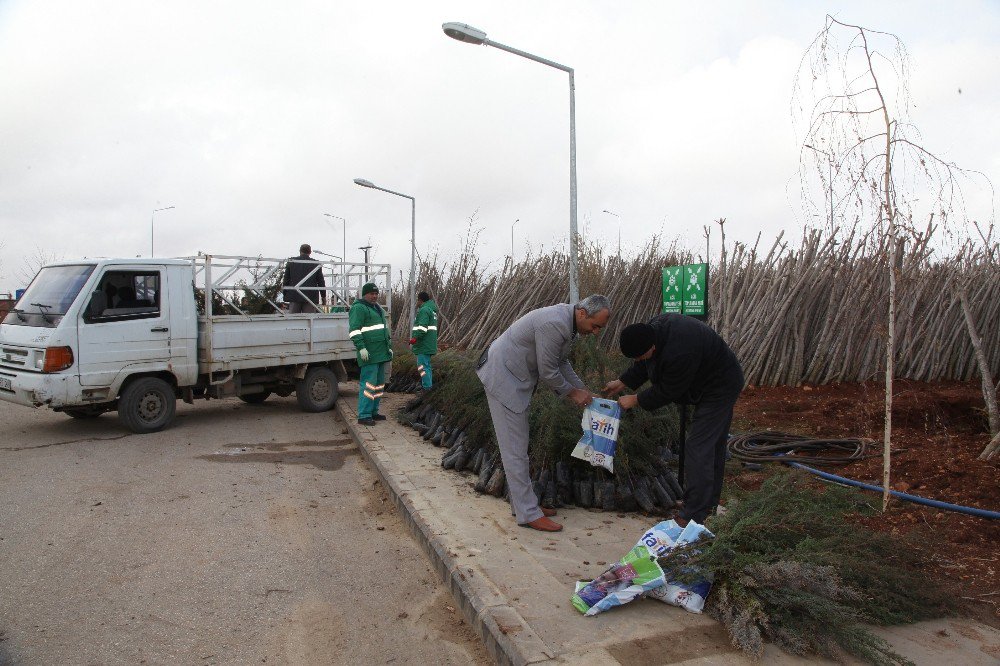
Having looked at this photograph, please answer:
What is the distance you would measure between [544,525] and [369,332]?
4.83 metres

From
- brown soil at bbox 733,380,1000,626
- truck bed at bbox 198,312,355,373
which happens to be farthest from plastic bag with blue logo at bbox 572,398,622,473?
truck bed at bbox 198,312,355,373

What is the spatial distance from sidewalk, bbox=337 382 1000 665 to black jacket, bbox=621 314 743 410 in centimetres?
108

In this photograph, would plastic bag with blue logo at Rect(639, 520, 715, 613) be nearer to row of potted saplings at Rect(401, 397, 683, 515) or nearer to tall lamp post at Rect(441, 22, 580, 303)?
row of potted saplings at Rect(401, 397, 683, 515)

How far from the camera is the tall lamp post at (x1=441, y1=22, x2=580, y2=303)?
391 inches

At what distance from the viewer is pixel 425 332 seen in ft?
34.7

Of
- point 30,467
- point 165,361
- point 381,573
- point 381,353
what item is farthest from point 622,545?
point 165,361

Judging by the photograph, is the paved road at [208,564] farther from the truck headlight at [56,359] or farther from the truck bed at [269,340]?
the truck bed at [269,340]

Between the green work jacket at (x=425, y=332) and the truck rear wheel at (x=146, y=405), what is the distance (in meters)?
3.47

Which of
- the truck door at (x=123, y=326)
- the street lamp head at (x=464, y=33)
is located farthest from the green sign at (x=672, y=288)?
the truck door at (x=123, y=326)

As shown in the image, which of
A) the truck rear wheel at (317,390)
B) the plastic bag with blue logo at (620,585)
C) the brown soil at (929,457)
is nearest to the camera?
the plastic bag with blue logo at (620,585)

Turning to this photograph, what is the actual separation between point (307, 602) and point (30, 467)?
4.62 meters

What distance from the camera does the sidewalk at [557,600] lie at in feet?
10.3

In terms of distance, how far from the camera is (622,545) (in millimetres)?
4656

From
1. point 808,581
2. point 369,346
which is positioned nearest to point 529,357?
point 808,581
